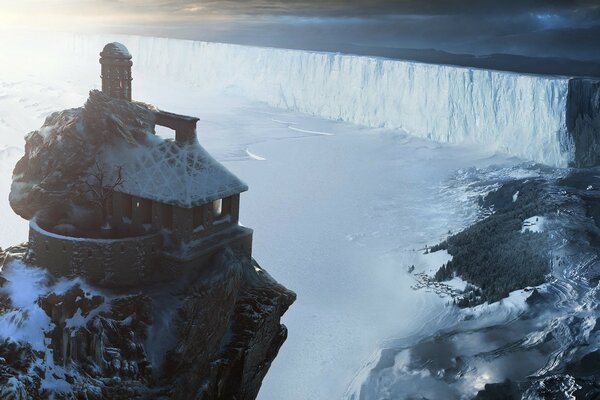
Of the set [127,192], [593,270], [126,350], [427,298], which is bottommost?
[427,298]

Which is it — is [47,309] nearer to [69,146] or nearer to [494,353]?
[69,146]

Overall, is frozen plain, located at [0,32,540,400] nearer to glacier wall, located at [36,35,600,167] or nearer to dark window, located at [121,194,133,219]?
glacier wall, located at [36,35,600,167]

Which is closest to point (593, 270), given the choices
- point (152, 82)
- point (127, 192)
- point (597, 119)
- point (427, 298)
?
point (427, 298)

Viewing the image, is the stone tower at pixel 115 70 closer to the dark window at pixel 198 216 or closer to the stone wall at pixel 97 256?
the dark window at pixel 198 216

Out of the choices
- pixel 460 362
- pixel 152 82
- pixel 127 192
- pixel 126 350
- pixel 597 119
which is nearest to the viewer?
pixel 126 350

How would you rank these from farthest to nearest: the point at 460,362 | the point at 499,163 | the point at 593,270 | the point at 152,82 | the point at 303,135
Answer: the point at 152,82
the point at 303,135
the point at 499,163
the point at 593,270
the point at 460,362

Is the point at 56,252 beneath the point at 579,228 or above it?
above

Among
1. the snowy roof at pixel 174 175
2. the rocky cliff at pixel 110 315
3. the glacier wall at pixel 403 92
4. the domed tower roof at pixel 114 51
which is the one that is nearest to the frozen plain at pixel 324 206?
the glacier wall at pixel 403 92

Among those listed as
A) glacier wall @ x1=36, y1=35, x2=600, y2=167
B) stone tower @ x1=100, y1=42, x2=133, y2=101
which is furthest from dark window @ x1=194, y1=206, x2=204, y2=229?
glacier wall @ x1=36, y1=35, x2=600, y2=167
